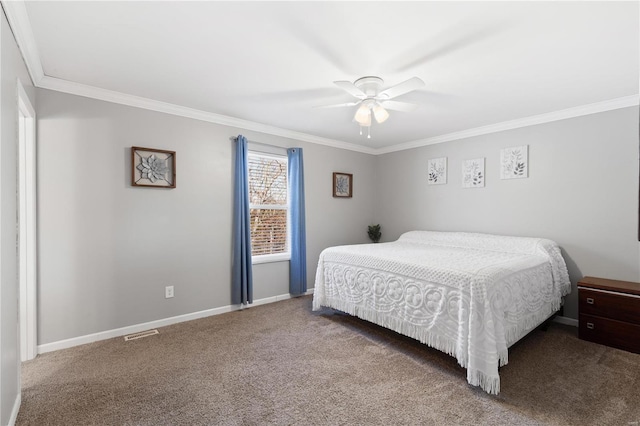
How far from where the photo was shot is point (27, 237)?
8.42ft

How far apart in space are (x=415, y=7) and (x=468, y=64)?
876 millimetres

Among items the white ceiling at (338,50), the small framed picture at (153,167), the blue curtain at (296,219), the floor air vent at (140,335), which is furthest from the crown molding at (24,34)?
the blue curtain at (296,219)

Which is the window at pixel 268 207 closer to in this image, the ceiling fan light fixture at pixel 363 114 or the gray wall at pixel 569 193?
the ceiling fan light fixture at pixel 363 114

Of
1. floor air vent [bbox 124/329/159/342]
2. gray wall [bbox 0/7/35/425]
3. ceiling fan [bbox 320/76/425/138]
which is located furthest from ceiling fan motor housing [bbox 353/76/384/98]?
floor air vent [bbox 124/329/159/342]

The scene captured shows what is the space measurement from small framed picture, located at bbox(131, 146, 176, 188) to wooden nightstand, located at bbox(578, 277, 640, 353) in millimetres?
4250

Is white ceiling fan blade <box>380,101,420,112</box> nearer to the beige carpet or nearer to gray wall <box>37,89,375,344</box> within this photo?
gray wall <box>37,89,375,344</box>

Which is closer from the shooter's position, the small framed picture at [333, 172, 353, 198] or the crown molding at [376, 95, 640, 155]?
the crown molding at [376, 95, 640, 155]

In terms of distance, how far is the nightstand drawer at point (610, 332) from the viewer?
264cm

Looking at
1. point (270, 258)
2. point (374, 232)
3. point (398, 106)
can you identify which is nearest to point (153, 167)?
point (270, 258)

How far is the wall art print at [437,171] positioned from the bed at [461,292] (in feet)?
3.68

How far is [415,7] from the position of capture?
5.62ft

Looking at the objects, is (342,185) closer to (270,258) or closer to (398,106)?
(270,258)

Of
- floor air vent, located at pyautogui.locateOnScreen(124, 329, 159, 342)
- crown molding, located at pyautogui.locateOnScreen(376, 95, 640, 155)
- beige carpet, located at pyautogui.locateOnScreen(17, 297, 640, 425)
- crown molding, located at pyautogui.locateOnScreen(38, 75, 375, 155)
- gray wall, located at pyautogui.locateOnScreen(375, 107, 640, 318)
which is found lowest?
beige carpet, located at pyautogui.locateOnScreen(17, 297, 640, 425)

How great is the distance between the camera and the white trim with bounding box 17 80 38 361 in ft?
8.34
